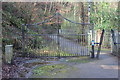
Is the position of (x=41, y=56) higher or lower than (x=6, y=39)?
lower

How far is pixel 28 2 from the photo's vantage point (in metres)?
13.7

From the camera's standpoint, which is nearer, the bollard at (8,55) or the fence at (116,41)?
the bollard at (8,55)

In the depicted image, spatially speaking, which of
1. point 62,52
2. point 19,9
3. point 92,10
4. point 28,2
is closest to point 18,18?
point 19,9

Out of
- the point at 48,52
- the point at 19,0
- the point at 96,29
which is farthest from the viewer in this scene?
the point at 96,29

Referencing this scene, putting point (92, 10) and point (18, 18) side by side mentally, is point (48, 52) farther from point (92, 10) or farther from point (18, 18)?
point (92, 10)

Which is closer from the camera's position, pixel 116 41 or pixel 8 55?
pixel 8 55

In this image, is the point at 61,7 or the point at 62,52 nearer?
the point at 62,52

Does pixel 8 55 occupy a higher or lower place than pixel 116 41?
lower

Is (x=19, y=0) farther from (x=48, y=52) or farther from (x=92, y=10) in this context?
(x=92, y=10)

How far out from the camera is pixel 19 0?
41.0 feet

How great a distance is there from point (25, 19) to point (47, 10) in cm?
625

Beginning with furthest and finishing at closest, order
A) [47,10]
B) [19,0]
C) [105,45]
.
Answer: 1. [47,10]
2. [105,45]
3. [19,0]

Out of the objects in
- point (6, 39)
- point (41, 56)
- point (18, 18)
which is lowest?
point (41, 56)

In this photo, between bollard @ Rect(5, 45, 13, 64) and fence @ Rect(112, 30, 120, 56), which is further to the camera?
fence @ Rect(112, 30, 120, 56)
